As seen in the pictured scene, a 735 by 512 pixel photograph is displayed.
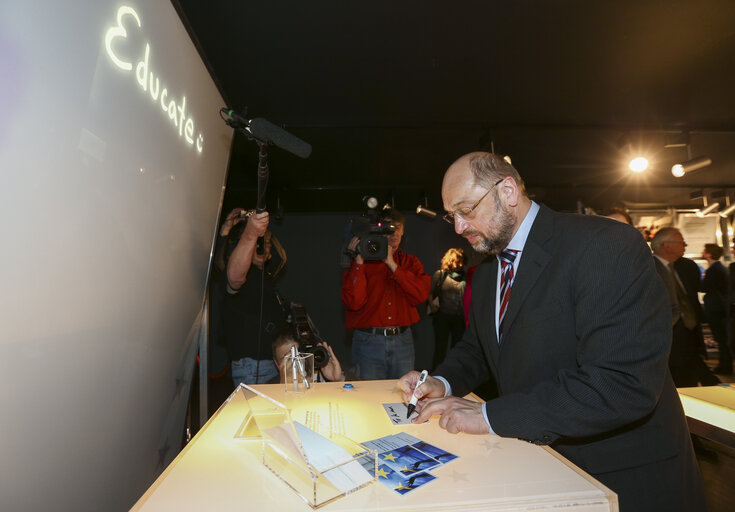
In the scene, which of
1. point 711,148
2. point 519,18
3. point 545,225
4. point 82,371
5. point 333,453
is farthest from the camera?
point 711,148

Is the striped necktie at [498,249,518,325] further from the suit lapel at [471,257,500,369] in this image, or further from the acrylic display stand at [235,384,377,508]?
the acrylic display stand at [235,384,377,508]

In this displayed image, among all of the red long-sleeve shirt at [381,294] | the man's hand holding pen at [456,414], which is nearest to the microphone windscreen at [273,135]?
the man's hand holding pen at [456,414]

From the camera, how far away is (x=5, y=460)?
773 mm

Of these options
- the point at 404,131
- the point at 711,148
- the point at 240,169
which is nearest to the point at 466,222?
the point at 404,131

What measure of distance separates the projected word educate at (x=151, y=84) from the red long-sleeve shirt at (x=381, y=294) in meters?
1.49

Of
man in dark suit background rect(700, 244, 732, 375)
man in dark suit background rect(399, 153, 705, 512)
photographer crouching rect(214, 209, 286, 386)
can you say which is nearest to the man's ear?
man in dark suit background rect(399, 153, 705, 512)

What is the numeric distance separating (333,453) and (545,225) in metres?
0.89

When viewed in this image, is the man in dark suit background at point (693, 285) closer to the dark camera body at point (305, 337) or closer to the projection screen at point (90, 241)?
the dark camera body at point (305, 337)

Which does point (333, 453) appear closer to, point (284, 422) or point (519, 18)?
point (284, 422)

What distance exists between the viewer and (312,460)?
0.83m

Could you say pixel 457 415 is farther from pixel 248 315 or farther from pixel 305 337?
pixel 248 315

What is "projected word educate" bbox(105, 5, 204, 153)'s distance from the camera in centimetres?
109

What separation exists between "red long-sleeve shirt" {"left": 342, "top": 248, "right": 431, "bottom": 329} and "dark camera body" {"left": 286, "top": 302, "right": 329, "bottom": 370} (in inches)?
40.0

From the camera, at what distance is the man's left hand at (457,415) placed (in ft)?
3.46
